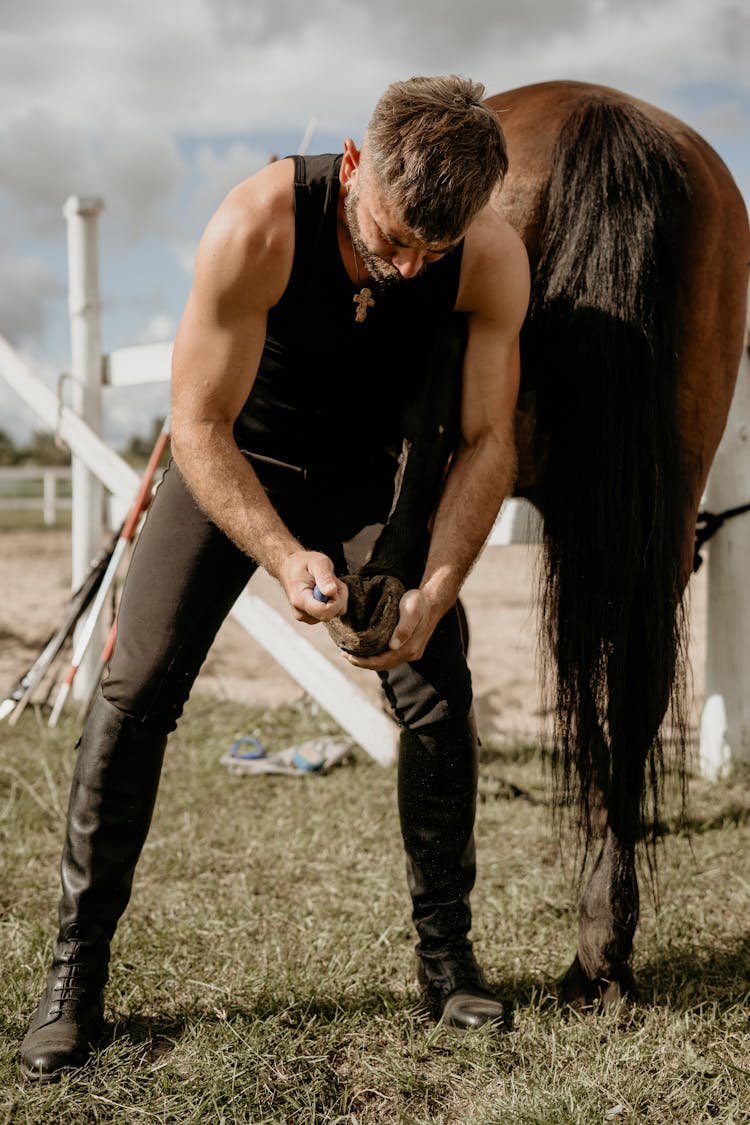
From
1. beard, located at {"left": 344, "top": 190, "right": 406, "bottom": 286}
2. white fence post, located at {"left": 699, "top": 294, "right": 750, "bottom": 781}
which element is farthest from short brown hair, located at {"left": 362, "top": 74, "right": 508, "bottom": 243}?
white fence post, located at {"left": 699, "top": 294, "right": 750, "bottom": 781}

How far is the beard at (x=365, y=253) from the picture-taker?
74.6 inches

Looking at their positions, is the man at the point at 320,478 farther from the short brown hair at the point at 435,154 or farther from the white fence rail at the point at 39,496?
the white fence rail at the point at 39,496

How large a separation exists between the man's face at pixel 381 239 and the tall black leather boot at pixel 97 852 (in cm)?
101

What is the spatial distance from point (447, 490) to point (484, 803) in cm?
174

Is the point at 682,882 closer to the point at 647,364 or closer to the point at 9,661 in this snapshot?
the point at 647,364

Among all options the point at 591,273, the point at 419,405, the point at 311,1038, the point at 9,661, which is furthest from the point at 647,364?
the point at 9,661

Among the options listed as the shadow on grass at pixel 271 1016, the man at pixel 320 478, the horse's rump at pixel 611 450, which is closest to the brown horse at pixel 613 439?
the horse's rump at pixel 611 450

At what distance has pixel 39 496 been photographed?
20.1 m

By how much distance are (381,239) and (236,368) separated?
0.36 metres

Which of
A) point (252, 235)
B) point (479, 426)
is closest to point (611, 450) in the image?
point (479, 426)

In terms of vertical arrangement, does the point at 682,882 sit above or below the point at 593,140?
below

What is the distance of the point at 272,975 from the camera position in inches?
92.2

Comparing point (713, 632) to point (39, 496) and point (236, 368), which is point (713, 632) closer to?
point (236, 368)

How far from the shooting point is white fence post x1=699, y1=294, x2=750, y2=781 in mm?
3783
